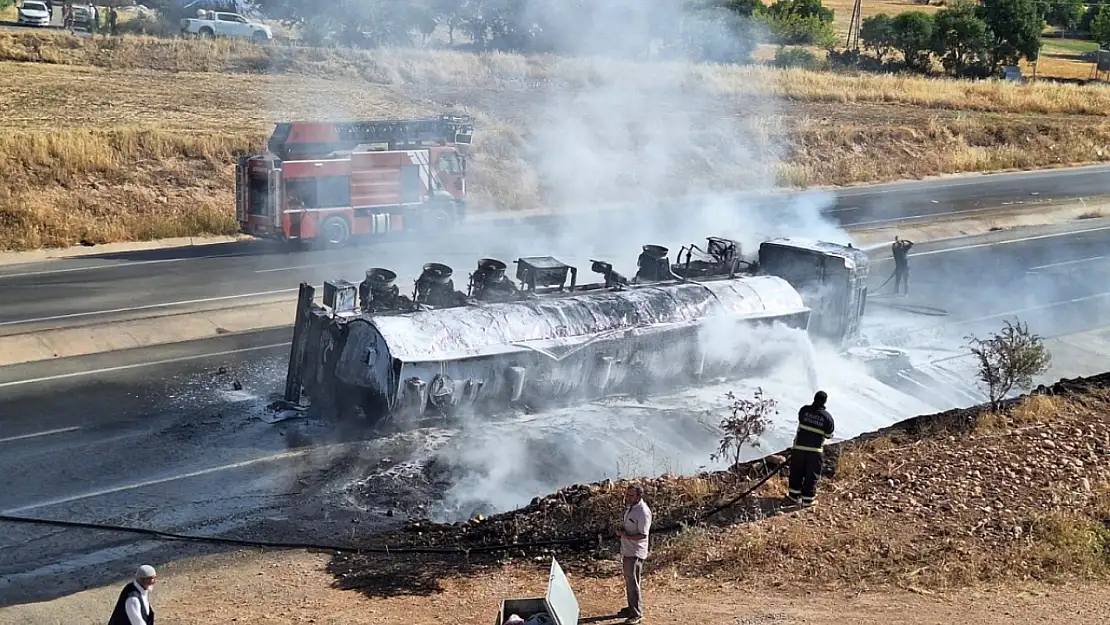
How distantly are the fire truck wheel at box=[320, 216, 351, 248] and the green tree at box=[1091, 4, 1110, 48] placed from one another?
8017cm

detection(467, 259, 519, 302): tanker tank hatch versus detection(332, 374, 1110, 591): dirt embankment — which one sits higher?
detection(467, 259, 519, 302): tanker tank hatch

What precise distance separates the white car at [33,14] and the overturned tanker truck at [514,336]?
46.9m

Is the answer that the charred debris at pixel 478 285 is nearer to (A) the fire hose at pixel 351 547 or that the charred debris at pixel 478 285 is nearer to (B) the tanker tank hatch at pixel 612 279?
(B) the tanker tank hatch at pixel 612 279

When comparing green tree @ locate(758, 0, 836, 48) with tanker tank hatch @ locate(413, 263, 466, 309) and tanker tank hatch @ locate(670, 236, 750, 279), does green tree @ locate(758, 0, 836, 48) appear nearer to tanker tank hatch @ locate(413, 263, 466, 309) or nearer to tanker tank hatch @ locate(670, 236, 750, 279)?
tanker tank hatch @ locate(670, 236, 750, 279)

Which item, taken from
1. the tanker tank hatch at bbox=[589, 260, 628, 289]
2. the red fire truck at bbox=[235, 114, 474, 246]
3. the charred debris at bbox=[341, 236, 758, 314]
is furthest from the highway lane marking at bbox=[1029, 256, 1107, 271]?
the tanker tank hatch at bbox=[589, 260, 628, 289]

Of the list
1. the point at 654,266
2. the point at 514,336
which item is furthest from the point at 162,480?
the point at 654,266

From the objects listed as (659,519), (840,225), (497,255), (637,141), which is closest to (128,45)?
(637,141)

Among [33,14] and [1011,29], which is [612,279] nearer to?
[33,14]

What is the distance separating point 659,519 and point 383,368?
13.6 feet

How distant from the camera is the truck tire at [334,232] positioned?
27.3 meters

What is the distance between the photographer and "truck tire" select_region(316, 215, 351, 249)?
27.3 metres

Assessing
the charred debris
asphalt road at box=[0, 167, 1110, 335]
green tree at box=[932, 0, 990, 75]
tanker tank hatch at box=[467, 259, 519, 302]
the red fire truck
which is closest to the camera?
the charred debris

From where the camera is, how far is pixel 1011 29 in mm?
70875

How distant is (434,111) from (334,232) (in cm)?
1463
